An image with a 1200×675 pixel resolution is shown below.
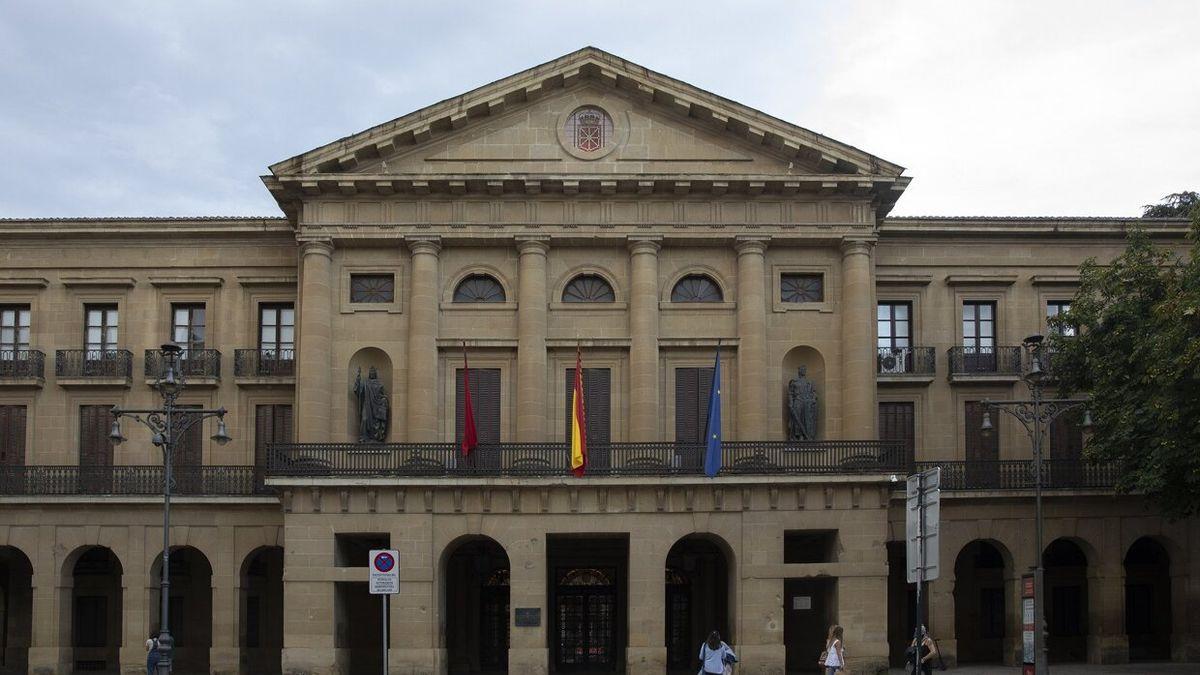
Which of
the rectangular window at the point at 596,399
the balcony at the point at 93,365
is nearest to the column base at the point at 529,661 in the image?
the rectangular window at the point at 596,399

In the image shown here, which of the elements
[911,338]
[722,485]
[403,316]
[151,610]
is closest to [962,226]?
[911,338]

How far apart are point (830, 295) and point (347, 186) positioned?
1349cm

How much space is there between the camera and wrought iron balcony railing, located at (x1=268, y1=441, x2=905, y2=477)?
128 ft

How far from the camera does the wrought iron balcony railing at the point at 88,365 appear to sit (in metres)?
44.3

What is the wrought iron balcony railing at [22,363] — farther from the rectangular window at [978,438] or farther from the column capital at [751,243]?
the rectangular window at [978,438]

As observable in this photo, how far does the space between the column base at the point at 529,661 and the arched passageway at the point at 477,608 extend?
5125mm

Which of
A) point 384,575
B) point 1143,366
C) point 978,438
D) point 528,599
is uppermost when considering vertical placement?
point 1143,366

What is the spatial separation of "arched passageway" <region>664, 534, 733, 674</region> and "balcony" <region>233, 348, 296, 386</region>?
41.1 feet

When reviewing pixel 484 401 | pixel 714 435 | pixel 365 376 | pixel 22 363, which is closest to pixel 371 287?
pixel 365 376

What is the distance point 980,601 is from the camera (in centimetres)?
4553

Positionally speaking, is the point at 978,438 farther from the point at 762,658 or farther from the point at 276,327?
the point at 276,327

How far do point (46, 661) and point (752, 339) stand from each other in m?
21.6

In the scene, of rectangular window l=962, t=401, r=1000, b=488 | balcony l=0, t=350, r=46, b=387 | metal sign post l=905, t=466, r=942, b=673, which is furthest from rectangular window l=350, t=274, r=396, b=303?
metal sign post l=905, t=466, r=942, b=673

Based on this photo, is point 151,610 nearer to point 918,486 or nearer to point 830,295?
point 830,295
